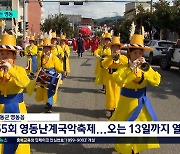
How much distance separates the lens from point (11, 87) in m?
4.50

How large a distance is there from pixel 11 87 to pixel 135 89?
1.63 meters

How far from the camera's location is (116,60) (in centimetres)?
734

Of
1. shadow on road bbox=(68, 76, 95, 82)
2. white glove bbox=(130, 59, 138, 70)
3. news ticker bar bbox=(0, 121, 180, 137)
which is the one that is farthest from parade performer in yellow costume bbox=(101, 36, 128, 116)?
Answer: shadow on road bbox=(68, 76, 95, 82)

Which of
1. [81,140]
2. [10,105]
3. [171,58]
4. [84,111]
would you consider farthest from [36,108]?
[171,58]

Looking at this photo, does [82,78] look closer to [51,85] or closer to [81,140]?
[51,85]

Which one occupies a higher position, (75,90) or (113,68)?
(113,68)

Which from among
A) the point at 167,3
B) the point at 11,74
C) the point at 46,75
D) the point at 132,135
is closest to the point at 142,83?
the point at 132,135

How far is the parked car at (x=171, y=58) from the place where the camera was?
57.1ft

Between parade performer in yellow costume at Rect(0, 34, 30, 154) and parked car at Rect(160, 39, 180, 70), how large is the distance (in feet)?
44.5

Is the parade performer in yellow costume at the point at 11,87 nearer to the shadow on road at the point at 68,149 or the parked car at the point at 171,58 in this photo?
the shadow on road at the point at 68,149

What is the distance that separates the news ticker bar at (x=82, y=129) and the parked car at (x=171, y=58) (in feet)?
44.0

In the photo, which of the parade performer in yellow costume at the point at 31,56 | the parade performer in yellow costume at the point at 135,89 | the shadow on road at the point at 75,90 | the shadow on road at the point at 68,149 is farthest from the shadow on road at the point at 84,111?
the parade performer in yellow costume at the point at 31,56

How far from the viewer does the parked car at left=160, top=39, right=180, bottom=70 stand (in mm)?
17403

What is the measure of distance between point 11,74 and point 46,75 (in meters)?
3.04
